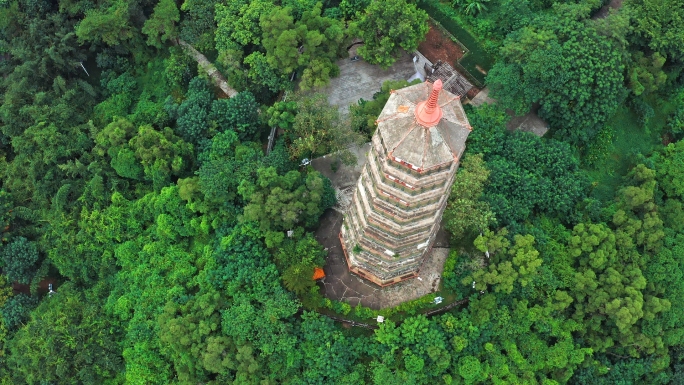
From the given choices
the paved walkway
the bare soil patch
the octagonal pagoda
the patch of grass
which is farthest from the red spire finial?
the patch of grass

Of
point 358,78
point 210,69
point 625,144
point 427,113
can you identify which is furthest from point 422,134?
point 625,144

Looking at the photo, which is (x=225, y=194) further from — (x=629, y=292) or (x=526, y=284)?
(x=629, y=292)

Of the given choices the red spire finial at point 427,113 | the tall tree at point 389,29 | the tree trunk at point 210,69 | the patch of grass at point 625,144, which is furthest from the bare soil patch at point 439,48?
the red spire finial at point 427,113

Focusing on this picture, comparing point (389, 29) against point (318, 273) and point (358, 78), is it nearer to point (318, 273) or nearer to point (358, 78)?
point (358, 78)

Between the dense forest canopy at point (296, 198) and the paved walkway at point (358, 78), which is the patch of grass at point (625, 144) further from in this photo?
the paved walkway at point (358, 78)

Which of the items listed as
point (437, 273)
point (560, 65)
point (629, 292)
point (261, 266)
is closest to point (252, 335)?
point (261, 266)
